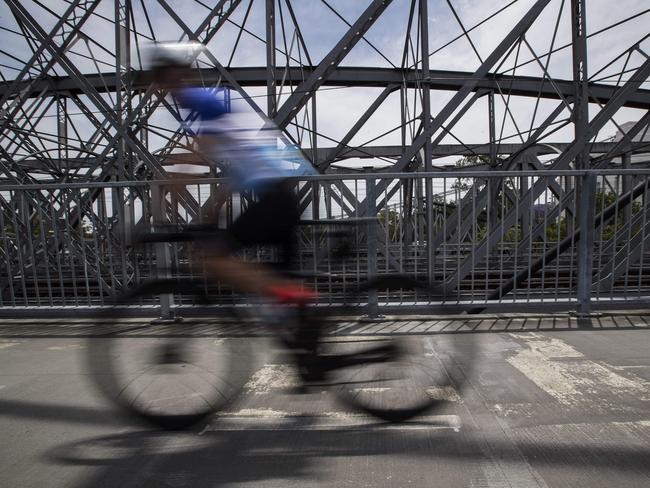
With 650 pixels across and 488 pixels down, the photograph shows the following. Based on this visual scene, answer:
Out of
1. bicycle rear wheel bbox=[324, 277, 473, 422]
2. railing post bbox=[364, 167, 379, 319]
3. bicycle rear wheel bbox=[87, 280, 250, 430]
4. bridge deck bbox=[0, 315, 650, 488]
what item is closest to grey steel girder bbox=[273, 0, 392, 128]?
railing post bbox=[364, 167, 379, 319]

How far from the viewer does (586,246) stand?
496 centimetres

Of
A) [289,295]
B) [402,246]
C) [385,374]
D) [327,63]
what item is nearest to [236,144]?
[289,295]

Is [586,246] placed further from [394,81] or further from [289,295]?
[394,81]

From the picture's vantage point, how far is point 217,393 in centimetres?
307

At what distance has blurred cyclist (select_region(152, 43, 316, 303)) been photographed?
8.16 feet

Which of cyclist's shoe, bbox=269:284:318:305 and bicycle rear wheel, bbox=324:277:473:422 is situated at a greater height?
cyclist's shoe, bbox=269:284:318:305

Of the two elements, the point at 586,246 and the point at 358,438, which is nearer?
the point at 358,438

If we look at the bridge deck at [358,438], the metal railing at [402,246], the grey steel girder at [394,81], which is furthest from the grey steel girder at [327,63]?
the bridge deck at [358,438]

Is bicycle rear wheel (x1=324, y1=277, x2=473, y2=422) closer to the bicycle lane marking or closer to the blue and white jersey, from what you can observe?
the bicycle lane marking

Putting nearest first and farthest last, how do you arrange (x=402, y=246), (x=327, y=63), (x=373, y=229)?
(x=373, y=229) → (x=402, y=246) → (x=327, y=63)

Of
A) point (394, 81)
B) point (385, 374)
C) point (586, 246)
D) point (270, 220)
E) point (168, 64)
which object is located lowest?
point (385, 374)

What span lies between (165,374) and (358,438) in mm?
1177

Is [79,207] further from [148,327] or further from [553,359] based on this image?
[553,359]

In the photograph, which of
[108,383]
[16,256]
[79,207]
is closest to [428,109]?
[79,207]
